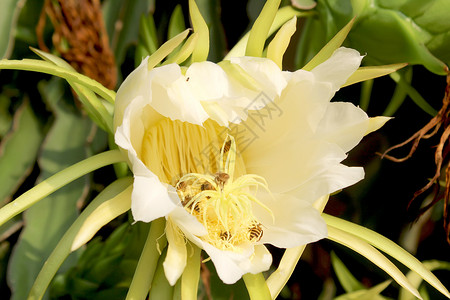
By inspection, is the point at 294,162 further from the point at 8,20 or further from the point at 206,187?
the point at 8,20

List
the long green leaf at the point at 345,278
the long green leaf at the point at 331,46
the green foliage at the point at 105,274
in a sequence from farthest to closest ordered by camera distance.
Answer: the long green leaf at the point at 345,278 < the green foliage at the point at 105,274 < the long green leaf at the point at 331,46

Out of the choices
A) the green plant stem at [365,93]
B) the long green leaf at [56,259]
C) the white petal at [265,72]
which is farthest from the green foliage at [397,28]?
the long green leaf at [56,259]

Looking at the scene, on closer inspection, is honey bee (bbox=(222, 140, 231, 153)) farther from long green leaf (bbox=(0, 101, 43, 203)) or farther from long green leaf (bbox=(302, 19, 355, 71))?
long green leaf (bbox=(0, 101, 43, 203))

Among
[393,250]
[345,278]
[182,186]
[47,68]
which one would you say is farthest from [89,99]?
[345,278]

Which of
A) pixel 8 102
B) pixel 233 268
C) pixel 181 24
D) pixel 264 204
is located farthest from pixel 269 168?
pixel 8 102

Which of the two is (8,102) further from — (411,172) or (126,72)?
(411,172)

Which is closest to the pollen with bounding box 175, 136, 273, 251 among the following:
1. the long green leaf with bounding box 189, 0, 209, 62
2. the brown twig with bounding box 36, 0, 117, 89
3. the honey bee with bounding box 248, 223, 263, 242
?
the honey bee with bounding box 248, 223, 263, 242

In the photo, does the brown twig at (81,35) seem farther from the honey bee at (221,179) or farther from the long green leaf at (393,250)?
the long green leaf at (393,250)
